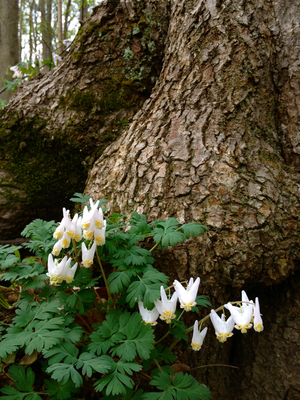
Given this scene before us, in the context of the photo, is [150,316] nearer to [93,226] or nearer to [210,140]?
[93,226]

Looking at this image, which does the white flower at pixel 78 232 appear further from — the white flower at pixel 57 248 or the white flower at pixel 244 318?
the white flower at pixel 244 318

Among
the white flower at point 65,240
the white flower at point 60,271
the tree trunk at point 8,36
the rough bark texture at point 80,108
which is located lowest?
the white flower at point 60,271

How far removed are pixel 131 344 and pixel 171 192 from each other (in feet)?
3.94

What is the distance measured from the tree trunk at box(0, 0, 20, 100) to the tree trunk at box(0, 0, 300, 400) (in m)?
5.80

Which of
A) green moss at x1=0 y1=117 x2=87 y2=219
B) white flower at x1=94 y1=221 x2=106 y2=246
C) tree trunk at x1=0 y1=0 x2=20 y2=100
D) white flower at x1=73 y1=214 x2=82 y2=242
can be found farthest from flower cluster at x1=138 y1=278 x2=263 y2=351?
tree trunk at x1=0 y1=0 x2=20 y2=100

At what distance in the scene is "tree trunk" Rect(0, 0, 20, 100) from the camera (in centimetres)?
805

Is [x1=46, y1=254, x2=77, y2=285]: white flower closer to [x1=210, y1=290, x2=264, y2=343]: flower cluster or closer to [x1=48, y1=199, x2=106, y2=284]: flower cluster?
[x1=48, y1=199, x2=106, y2=284]: flower cluster

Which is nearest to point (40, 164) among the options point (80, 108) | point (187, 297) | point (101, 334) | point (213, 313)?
point (80, 108)

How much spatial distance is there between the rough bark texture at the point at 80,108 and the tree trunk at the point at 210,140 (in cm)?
1

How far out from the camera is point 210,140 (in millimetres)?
2457

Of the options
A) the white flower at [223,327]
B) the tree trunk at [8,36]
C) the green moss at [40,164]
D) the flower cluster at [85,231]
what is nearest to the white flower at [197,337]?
the white flower at [223,327]

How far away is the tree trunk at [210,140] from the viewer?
219cm

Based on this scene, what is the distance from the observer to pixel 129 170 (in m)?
2.60

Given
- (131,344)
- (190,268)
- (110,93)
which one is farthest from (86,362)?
(110,93)
